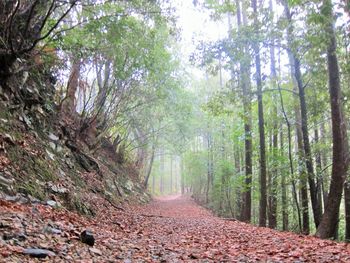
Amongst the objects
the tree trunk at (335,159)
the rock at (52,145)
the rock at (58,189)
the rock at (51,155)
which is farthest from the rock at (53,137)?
the tree trunk at (335,159)

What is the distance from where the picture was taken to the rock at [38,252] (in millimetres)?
3476

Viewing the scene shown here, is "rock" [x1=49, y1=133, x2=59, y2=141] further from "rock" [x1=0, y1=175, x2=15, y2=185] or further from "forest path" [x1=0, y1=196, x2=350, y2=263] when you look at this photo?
"rock" [x1=0, y1=175, x2=15, y2=185]

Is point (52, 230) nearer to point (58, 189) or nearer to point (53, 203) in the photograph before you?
point (53, 203)

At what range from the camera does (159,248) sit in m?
5.36

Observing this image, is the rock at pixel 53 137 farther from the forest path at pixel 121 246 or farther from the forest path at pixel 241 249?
the forest path at pixel 241 249

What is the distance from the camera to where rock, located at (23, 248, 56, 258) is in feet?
11.4

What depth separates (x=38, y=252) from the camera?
3559 mm

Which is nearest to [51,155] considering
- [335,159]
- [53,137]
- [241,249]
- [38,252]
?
[53,137]

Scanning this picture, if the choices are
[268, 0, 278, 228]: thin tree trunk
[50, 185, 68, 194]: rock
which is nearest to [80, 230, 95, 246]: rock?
[50, 185, 68, 194]: rock

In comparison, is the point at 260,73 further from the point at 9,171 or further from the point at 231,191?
the point at 231,191

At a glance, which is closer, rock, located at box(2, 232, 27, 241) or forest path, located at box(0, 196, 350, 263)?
rock, located at box(2, 232, 27, 241)

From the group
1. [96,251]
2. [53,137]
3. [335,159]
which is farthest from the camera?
[53,137]

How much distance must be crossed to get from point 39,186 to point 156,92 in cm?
1111

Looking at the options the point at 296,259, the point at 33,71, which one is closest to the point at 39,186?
the point at 33,71
